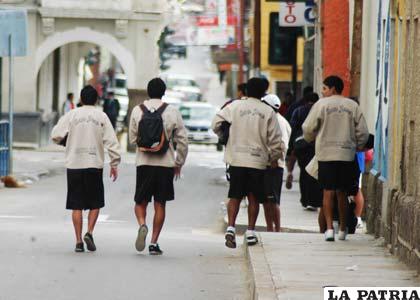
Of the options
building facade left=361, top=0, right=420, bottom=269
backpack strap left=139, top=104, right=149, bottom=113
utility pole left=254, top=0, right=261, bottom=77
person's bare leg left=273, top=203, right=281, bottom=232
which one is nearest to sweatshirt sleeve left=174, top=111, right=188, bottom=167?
backpack strap left=139, top=104, right=149, bottom=113

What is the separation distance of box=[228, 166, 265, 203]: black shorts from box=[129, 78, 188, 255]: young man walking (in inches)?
22.9

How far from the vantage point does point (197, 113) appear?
52.9m

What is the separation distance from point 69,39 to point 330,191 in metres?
32.2

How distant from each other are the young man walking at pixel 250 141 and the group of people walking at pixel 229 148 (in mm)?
11

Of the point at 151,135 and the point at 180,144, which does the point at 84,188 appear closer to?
the point at 151,135

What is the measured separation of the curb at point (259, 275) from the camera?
11.0 m

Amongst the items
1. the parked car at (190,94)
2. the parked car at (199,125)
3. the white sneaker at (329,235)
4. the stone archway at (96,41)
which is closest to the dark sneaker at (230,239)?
the white sneaker at (329,235)

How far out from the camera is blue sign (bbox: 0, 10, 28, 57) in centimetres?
2873

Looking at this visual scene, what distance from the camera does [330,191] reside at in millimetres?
15320

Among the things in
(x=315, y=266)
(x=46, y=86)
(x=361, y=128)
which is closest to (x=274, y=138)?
(x=361, y=128)

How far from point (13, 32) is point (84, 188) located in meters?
13.8

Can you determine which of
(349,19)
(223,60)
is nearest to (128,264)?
(349,19)

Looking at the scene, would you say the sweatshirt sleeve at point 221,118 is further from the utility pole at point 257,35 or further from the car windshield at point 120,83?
the car windshield at point 120,83

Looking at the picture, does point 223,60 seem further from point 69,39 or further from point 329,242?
point 329,242
